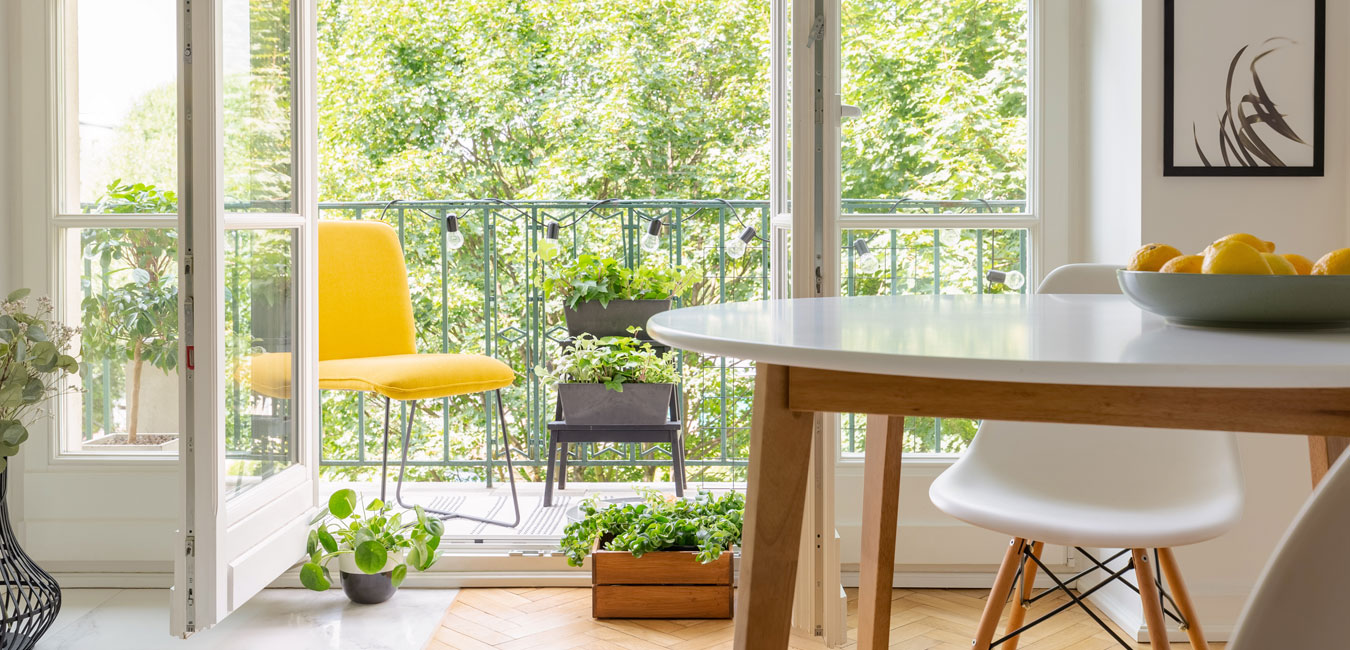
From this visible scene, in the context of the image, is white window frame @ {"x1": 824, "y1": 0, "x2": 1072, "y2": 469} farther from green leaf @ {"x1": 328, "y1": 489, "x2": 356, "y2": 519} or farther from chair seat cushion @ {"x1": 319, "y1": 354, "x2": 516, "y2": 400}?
green leaf @ {"x1": 328, "y1": 489, "x2": 356, "y2": 519}

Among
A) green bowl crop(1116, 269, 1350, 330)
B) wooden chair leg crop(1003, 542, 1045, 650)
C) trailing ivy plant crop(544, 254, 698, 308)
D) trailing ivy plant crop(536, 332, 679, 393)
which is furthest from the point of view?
trailing ivy plant crop(544, 254, 698, 308)

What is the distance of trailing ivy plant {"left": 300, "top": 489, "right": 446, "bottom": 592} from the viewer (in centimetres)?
247

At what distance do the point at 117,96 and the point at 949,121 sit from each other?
2.19 meters

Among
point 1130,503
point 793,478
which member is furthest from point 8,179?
point 1130,503

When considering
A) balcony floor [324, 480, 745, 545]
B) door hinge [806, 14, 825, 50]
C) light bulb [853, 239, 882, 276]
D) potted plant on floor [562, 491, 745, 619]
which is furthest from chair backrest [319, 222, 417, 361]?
door hinge [806, 14, 825, 50]

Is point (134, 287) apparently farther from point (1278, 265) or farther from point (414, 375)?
point (1278, 265)

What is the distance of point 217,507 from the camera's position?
206 centimetres

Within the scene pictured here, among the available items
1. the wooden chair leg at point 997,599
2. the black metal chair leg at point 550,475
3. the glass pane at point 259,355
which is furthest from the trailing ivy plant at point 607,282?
the wooden chair leg at point 997,599

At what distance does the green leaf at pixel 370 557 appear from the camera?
2.46m

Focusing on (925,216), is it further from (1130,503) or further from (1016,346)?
(1016,346)

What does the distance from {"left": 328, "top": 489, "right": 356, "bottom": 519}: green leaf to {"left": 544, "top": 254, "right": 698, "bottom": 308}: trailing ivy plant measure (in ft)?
3.34

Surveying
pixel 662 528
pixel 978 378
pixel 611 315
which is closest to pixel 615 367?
pixel 611 315

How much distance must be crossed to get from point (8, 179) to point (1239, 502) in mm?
2870

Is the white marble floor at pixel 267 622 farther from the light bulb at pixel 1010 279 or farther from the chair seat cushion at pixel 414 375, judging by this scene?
the light bulb at pixel 1010 279
